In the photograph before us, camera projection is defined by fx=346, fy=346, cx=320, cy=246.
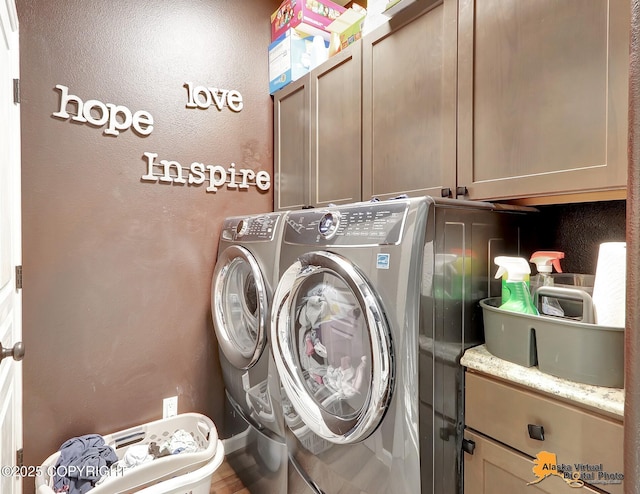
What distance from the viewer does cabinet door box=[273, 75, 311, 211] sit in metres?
2.04

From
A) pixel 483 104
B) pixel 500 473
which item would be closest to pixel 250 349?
pixel 500 473

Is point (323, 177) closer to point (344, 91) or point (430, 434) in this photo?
point (344, 91)

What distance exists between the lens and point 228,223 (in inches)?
80.9

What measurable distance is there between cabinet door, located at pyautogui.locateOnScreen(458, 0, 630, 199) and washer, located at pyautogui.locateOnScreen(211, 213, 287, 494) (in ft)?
2.88

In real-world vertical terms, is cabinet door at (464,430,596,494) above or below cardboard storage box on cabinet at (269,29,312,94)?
below

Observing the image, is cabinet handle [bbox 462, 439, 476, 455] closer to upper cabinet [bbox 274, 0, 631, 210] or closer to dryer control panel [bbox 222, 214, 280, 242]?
upper cabinet [bbox 274, 0, 631, 210]

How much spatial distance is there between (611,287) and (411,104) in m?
0.96

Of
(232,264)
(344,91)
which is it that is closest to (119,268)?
(232,264)

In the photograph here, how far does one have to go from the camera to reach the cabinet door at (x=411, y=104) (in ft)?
4.31

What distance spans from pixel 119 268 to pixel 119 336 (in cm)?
38

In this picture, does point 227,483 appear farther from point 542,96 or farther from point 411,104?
point 542,96

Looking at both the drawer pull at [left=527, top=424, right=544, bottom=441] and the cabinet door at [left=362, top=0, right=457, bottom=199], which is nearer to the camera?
the drawer pull at [left=527, top=424, right=544, bottom=441]

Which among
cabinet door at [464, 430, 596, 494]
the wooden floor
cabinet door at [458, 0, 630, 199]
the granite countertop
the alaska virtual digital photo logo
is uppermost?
cabinet door at [458, 0, 630, 199]

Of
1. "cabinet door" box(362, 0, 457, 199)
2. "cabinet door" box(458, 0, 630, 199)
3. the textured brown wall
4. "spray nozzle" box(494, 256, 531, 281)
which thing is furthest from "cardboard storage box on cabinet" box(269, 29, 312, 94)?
"spray nozzle" box(494, 256, 531, 281)
